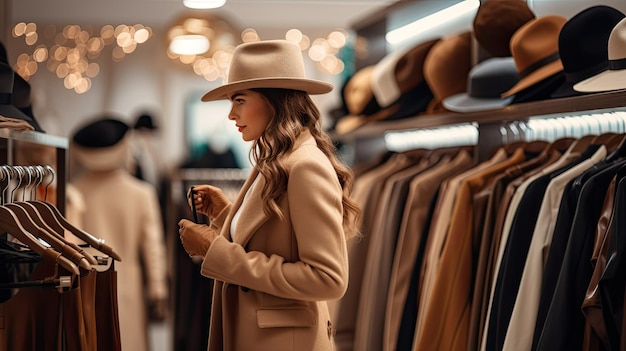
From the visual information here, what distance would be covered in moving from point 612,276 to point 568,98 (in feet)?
2.29

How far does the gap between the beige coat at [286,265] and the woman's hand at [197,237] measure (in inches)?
2.2

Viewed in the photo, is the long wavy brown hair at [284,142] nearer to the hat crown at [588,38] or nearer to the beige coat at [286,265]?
the beige coat at [286,265]

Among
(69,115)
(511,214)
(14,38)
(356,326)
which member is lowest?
(356,326)

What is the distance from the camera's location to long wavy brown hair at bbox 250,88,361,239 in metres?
2.07

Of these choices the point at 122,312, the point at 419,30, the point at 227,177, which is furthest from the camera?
the point at 227,177

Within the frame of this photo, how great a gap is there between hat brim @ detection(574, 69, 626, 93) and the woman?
725 mm

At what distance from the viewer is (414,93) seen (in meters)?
3.76

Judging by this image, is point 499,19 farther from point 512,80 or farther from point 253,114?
point 253,114

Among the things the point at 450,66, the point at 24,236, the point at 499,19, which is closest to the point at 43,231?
the point at 24,236

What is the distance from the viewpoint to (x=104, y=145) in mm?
4965

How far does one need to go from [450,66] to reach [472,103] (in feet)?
1.24

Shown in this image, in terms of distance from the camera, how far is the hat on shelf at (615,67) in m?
2.16

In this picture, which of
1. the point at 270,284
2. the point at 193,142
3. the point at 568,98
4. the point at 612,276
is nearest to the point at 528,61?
the point at 568,98

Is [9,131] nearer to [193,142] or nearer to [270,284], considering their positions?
[270,284]
